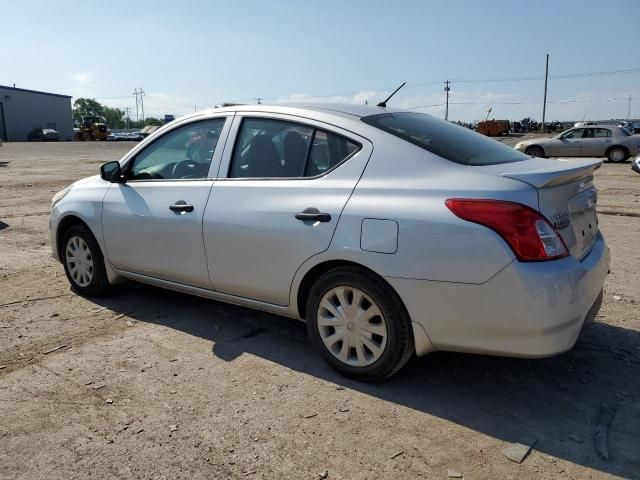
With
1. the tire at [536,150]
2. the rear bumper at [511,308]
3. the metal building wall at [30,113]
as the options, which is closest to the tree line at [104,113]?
the metal building wall at [30,113]

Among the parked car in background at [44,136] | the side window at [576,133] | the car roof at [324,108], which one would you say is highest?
the parked car in background at [44,136]

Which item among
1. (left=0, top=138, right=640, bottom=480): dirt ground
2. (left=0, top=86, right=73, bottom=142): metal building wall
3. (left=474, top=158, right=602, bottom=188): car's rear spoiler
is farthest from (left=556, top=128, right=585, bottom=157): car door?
(left=0, top=86, right=73, bottom=142): metal building wall

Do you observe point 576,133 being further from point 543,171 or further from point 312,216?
point 312,216

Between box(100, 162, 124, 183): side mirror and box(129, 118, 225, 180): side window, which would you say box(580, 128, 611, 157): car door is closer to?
box(129, 118, 225, 180): side window

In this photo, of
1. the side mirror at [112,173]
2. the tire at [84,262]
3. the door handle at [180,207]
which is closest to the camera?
the door handle at [180,207]

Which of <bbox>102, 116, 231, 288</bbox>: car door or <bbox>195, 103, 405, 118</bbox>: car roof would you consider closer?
<bbox>195, 103, 405, 118</bbox>: car roof

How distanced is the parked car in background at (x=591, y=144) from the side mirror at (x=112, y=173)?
67.3 feet

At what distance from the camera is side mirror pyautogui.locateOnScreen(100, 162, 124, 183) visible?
4711 millimetres

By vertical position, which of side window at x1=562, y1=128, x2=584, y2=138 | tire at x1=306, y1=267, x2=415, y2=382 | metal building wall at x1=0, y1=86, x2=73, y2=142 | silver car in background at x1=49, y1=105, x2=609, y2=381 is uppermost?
metal building wall at x1=0, y1=86, x2=73, y2=142

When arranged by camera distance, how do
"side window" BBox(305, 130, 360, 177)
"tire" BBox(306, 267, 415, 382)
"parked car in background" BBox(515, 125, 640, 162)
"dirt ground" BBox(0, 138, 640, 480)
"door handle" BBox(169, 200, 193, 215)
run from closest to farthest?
"dirt ground" BBox(0, 138, 640, 480)
"tire" BBox(306, 267, 415, 382)
"side window" BBox(305, 130, 360, 177)
"door handle" BBox(169, 200, 193, 215)
"parked car in background" BBox(515, 125, 640, 162)

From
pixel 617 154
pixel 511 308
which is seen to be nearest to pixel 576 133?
pixel 617 154

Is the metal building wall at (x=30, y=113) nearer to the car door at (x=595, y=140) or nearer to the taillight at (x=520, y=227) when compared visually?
the car door at (x=595, y=140)

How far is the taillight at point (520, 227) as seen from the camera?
2.80 meters

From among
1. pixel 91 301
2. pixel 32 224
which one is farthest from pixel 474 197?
pixel 32 224
